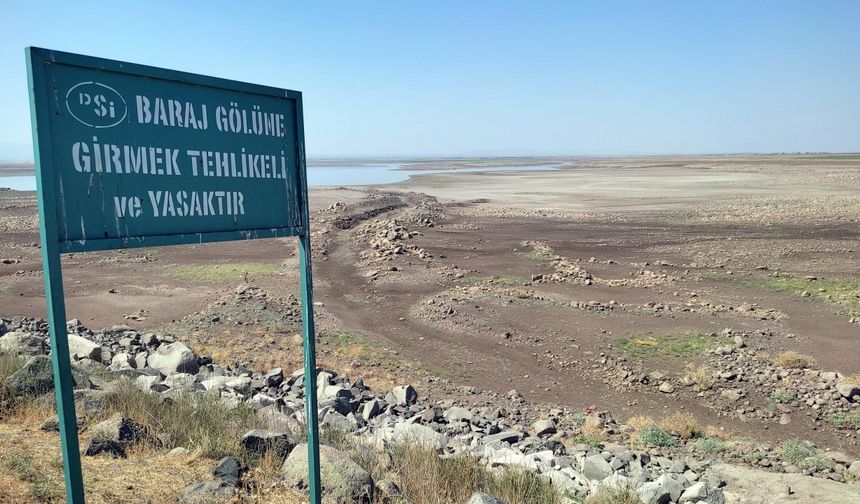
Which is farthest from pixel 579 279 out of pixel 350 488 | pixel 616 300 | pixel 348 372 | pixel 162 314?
pixel 350 488

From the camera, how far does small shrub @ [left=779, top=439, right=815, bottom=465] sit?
735 centimetres

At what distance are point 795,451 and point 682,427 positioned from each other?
4.33ft

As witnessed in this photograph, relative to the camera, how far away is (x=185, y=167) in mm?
3117

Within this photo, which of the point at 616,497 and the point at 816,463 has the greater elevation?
the point at 616,497

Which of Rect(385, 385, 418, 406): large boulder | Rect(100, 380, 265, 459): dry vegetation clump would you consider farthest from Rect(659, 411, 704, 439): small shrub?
Rect(100, 380, 265, 459): dry vegetation clump

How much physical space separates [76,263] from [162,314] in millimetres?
8358

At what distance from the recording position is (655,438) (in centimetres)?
784

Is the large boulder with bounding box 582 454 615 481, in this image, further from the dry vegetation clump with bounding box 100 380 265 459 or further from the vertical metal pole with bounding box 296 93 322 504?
the vertical metal pole with bounding box 296 93 322 504

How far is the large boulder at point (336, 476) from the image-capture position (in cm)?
431

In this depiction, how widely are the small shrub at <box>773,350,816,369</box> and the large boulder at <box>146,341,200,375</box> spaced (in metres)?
9.90

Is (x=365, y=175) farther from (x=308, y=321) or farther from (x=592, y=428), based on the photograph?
(x=308, y=321)

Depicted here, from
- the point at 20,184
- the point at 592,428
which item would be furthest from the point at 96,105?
the point at 20,184

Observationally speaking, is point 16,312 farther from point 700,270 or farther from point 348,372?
point 700,270

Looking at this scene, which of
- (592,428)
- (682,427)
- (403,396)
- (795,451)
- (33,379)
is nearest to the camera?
(33,379)
